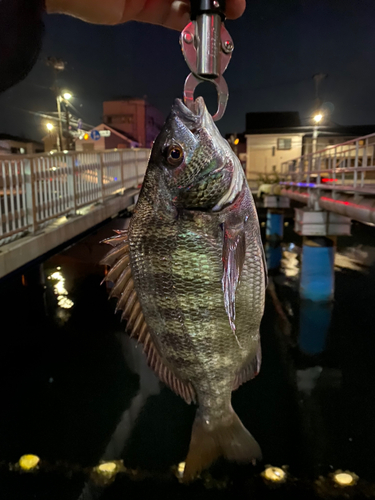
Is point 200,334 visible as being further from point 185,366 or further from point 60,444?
point 60,444

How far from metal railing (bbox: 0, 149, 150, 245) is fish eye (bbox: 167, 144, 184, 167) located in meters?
5.15

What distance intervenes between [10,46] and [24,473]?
294 centimetres

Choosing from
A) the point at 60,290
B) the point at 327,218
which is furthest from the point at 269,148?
the point at 60,290

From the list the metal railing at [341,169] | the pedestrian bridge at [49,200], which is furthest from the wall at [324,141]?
the pedestrian bridge at [49,200]

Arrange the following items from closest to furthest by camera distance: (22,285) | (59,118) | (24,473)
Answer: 1. (24,473)
2. (22,285)
3. (59,118)

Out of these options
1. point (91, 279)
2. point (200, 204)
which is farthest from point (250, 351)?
point (91, 279)

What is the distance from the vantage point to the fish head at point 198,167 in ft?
5.16

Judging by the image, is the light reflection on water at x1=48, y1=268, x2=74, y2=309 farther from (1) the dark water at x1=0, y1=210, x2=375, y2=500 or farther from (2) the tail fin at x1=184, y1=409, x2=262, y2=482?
(2) the tail fin at x1=184, y1=409, x2=262, y2=482

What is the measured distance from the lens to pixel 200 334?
1656 mm

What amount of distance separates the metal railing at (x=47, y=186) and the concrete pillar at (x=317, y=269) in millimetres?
5350

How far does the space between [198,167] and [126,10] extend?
0.95m

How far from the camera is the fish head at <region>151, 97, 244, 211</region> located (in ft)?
5.16

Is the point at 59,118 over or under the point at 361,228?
over

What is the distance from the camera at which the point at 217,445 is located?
1834mm
